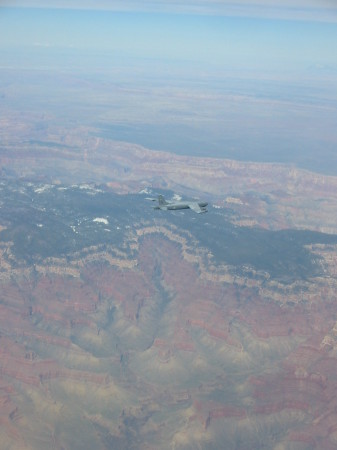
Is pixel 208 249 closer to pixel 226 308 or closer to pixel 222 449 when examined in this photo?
pixel 226 308

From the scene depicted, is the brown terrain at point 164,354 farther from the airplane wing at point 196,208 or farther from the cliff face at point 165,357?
the airplane wing at point 196,208

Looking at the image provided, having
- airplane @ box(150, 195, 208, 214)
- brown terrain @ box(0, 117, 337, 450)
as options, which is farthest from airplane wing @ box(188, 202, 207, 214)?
brown terrain @ box(0, 117, 337, 450)

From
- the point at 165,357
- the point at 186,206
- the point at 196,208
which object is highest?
the point at 196,208

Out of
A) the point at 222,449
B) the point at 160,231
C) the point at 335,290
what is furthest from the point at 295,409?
the point at 160,231

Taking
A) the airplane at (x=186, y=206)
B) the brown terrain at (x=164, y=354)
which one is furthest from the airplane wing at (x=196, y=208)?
the brown terrain at (x=164, y=354)

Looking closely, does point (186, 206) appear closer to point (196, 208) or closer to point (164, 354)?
point (196, 208)

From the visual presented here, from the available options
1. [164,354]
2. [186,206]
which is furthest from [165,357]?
[186,206]

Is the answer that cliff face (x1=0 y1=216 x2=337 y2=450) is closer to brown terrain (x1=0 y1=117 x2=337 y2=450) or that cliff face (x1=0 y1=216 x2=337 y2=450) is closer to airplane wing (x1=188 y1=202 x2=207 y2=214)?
brown terrain (x1=0 y1=117 x2=337 y2=450)

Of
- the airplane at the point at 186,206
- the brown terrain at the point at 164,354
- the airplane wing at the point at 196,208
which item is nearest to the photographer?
the airplane wing at the point at 196,208
